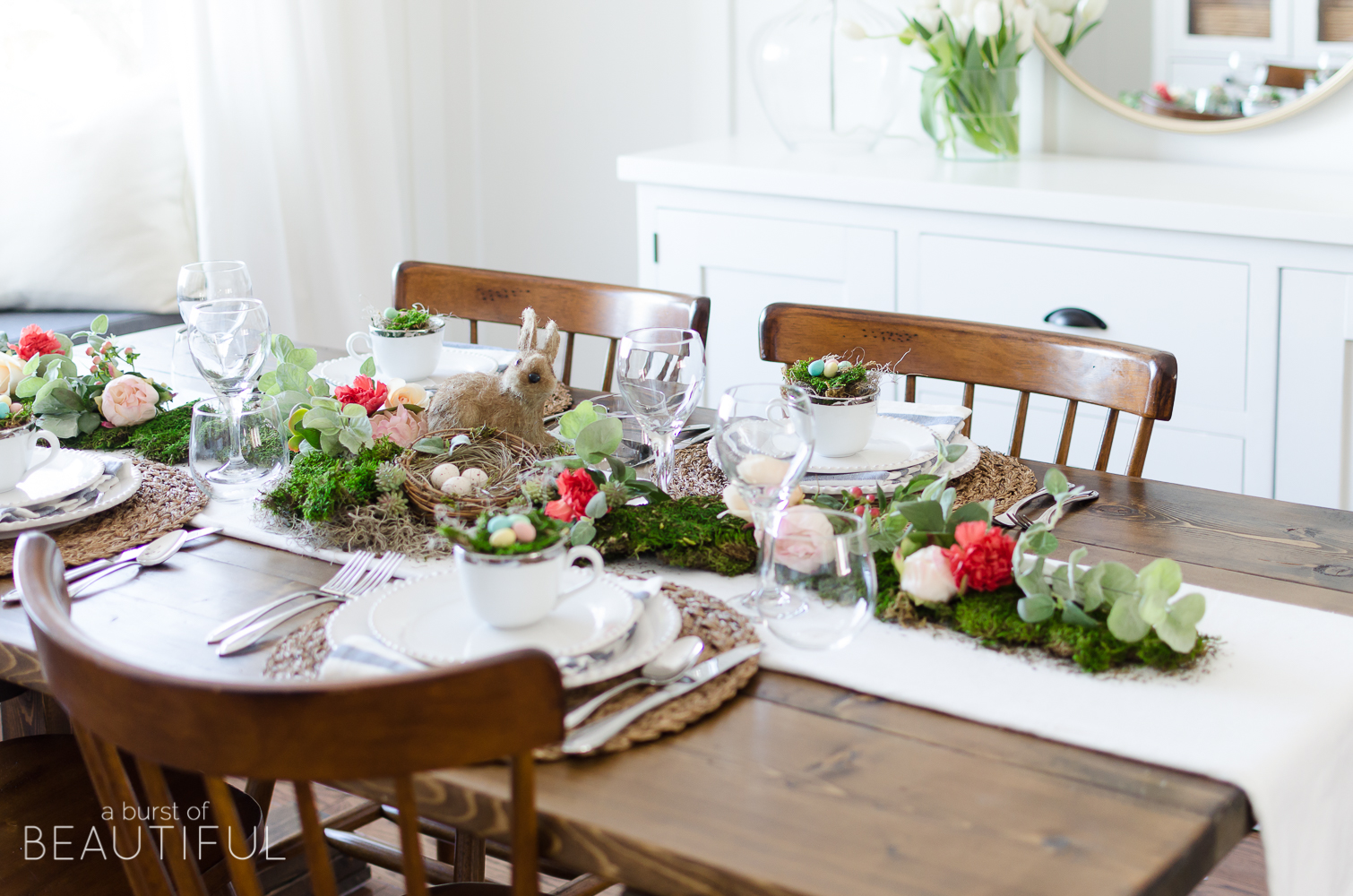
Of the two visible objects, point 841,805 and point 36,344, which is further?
point 36,344

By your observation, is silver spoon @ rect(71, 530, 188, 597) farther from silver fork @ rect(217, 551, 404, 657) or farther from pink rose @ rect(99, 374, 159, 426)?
pink rose @ rect(99, 374, 159, 426)

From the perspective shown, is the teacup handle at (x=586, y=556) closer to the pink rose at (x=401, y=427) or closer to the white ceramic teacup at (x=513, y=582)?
the white ceramic teacup at (x=513, y=582)

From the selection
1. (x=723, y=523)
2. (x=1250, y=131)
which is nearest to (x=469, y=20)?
(x=1250, y=131)

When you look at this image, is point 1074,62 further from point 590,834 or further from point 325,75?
point 590,834

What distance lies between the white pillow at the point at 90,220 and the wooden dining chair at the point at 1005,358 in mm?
1784

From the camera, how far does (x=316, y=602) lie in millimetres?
1014

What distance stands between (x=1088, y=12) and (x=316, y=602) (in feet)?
6.88

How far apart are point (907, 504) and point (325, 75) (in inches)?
100

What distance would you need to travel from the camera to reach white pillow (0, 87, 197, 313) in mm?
2787

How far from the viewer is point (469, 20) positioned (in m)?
3.54

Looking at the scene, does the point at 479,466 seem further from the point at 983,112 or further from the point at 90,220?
the point at 90,220

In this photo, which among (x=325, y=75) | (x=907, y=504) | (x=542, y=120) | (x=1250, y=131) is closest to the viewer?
(x=907, y=504)

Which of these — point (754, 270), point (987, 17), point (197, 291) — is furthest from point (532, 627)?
point (987, 17)

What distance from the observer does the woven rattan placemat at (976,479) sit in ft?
4.00
